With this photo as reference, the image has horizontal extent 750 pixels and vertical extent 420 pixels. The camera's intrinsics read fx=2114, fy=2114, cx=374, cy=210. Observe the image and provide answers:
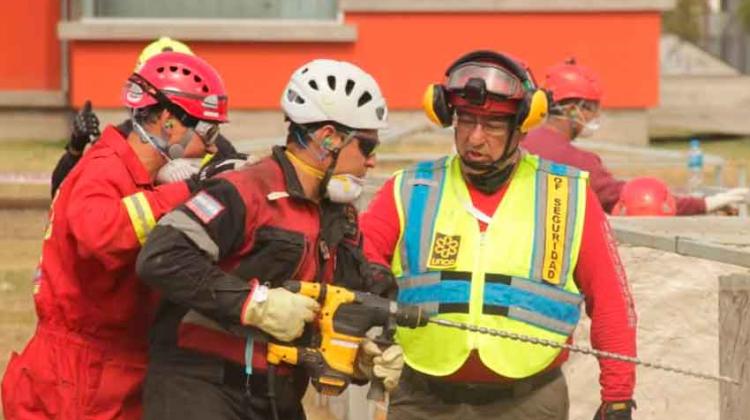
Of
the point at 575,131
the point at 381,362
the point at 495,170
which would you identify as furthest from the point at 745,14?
the point at 381,362

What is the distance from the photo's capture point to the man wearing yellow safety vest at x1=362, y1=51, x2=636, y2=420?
6242 mm

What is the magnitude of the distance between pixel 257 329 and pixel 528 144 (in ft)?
16.2

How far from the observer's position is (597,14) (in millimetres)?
20266

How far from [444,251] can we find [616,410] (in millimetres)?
692

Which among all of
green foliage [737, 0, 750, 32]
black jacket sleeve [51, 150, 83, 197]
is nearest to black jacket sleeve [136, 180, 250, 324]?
black jacket sleeve [51, 150, 83, 197]

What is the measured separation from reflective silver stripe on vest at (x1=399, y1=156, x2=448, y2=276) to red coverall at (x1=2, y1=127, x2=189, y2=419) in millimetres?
693

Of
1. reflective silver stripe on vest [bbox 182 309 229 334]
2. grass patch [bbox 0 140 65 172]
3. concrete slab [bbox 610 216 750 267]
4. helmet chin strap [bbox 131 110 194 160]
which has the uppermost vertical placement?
helmet chin strap [bbox 131 110 194 160]

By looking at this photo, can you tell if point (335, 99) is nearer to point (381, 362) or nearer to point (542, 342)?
point (381, 362)

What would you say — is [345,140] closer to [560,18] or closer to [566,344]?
[566,344]

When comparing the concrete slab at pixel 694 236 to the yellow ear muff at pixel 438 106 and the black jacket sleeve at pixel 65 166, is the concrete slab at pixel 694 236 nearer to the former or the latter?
the yellow ear muff at pixel 438 106

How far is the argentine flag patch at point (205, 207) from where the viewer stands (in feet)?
18.7

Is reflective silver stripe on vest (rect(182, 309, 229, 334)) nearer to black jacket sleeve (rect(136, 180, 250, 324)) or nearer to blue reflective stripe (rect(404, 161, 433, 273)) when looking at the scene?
black jacket sleeve (rect(136, 180, 250, 324))

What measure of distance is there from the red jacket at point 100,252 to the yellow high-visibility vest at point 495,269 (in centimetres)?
75

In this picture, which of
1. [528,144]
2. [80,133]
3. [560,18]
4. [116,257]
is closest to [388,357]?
[116,257]
